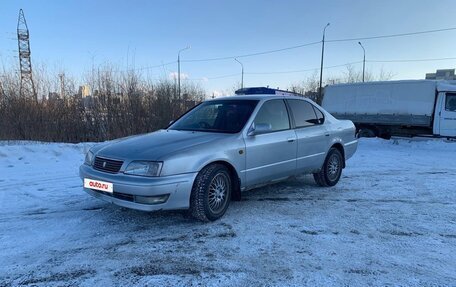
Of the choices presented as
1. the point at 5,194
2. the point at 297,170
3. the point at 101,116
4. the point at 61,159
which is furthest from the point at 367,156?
the point at 101,116

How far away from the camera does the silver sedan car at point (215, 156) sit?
4.20 metres

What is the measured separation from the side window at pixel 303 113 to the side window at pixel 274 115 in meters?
0.24

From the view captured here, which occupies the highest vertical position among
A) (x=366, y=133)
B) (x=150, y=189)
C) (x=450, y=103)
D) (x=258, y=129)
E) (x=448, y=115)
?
(x=450, y=103)

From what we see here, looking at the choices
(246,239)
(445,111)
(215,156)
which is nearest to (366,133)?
(445,111)

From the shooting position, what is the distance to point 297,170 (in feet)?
19.6

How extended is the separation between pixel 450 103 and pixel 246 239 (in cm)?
1416

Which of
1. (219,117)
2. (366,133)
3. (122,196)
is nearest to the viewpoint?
(122,196)

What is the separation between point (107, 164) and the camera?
14.6 feet

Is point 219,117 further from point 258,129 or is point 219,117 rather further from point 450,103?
point 450,103

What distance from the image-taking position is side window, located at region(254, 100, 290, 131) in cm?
542

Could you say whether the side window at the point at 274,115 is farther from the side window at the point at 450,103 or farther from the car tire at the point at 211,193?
the side window at the point at 450,103

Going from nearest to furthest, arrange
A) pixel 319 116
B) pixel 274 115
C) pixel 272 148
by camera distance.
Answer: pixel 272 148 → pixel 274 115 → pixel 319 116

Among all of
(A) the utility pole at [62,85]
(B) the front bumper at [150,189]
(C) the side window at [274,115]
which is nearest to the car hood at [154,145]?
(B) the front bumper at [150,189]

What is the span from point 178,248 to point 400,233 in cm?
272
